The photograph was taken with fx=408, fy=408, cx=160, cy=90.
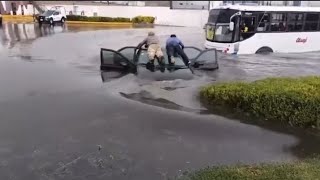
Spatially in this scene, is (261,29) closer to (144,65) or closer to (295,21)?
(295,21)

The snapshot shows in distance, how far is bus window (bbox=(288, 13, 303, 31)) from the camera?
20906mm

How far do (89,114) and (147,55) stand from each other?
588cm

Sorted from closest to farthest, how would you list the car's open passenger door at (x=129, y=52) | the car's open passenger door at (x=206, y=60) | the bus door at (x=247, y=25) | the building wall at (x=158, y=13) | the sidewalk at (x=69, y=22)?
1. the car's open passenger door at (x=129, y=52)
2. the car's open passenger door at (x=206, y=60)
3. the bus door at (x=247, y=25)
4. the sidewalk at (x=69, y=22)
5. the building wall at (x=158, y=13)

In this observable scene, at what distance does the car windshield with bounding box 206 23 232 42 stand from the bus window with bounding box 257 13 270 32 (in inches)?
63.9

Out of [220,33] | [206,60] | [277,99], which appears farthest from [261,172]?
[220,33]

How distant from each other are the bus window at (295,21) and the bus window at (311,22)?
0.36 metres

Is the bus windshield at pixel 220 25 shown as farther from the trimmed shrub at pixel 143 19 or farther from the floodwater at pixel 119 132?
the trimmed shrub at pixel 143 19

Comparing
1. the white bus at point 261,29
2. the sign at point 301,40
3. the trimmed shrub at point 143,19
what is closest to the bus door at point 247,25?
the white bus at point 261,29

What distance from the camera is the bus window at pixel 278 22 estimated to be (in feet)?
67.4

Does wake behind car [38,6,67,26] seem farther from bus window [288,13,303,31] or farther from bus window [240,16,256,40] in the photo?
bus window [288,13,303,31]

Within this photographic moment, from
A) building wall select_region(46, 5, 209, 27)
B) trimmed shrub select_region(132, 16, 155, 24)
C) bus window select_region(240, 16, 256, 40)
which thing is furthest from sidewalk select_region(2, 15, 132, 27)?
bus window select_region(240, 16, 256, 40)

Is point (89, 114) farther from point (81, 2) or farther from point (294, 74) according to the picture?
point (81, 2)

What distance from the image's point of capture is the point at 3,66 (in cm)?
1598

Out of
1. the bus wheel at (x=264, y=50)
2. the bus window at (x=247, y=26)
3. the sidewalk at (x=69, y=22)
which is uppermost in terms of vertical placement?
the bus window at (x=247, y=26)
